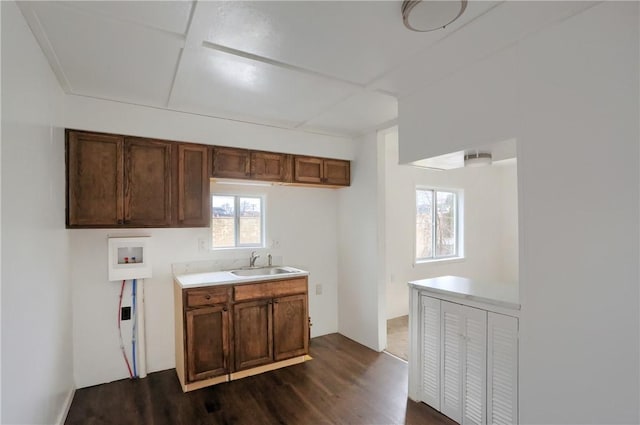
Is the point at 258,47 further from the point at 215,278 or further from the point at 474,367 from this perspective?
the point at 474,367

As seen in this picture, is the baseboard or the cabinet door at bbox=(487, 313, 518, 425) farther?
the baseboard

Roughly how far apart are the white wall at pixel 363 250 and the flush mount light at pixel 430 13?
2020 mm

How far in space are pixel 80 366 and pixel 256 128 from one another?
270cm

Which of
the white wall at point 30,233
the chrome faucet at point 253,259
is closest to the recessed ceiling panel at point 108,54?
the white wall at point 30,233

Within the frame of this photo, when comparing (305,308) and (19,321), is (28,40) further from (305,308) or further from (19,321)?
(305,308)

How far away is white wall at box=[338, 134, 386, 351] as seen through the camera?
11.9 ft

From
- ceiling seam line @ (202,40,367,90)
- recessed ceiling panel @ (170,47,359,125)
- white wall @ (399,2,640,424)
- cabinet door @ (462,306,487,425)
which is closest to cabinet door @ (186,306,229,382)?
recessed ceiling panel @ (170,47,359,125)

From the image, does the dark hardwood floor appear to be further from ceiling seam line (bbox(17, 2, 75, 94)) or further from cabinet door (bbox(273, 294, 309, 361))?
ceiling seam line (bbox(17, 2, 75, 94))

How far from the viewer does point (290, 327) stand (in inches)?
130

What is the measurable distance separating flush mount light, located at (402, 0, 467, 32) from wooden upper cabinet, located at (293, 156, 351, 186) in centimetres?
212

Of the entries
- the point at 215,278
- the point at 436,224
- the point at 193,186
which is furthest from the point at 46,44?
the point at 436,224

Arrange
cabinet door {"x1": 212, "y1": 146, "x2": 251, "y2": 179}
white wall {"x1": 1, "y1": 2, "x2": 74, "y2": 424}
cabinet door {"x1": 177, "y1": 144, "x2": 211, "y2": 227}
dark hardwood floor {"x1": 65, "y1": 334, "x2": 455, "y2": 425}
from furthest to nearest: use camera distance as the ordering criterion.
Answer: cabinet door {"x1": 212, "y1": 146, "x2": 251, "y2": 179} → cabinet door {"x1": 177, "y1": 144, "x2": 211, "y2": 227} → dark hardwood floor {"x1": 65, "y1": 334, "x2": 455, "y2": 425} → white wall {"x1": 1, "y1": 2, "x2": 74, "y2": 424}

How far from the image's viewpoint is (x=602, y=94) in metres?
1.56

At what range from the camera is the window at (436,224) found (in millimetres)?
5094
